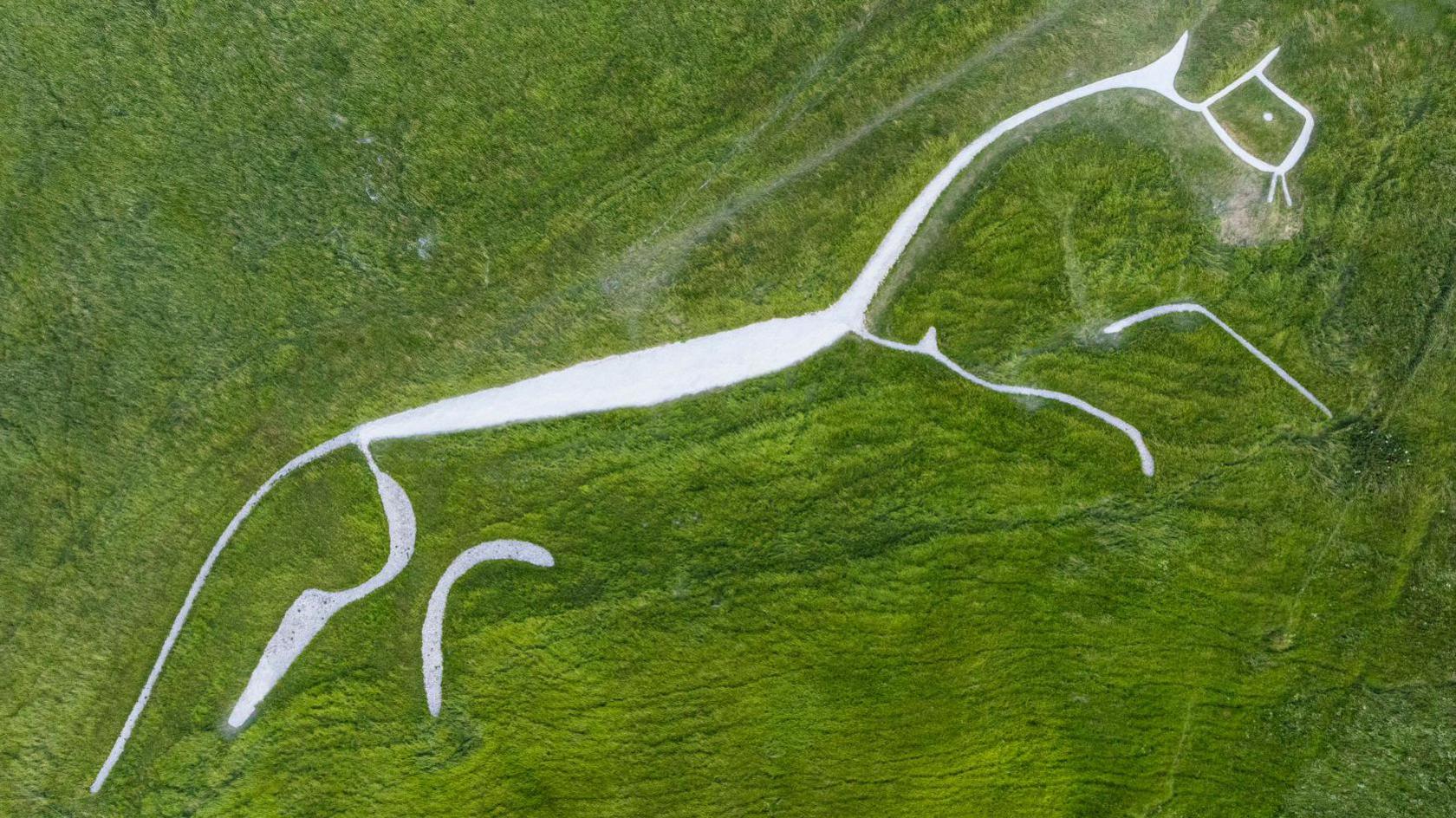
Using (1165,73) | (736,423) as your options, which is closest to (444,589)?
(736,423)

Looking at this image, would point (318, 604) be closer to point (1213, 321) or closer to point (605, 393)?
point (605, 393)

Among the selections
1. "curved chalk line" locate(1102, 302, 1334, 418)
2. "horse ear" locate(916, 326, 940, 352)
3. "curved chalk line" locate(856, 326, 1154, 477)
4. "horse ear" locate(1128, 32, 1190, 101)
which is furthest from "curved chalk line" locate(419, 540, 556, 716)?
"horse ear" locate(1128, 32, 1190, 101)

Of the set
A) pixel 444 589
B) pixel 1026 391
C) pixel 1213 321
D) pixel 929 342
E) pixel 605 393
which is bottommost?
pixel 1213 321

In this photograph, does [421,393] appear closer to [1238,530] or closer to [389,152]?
[389,152]

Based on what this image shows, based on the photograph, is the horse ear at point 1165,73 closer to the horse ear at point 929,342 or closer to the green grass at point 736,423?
the green grass at point 736,423

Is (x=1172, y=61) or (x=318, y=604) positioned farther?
(x=318, y=604)

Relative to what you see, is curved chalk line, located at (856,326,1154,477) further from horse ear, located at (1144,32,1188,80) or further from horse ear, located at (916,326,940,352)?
horse ear, located at (1144,32,1188,80)

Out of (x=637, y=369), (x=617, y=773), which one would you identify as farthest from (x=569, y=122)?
(x=617, y=773)

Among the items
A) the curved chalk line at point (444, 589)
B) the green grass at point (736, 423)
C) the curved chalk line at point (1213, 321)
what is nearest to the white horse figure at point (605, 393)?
the green grass at point (736, 423)
